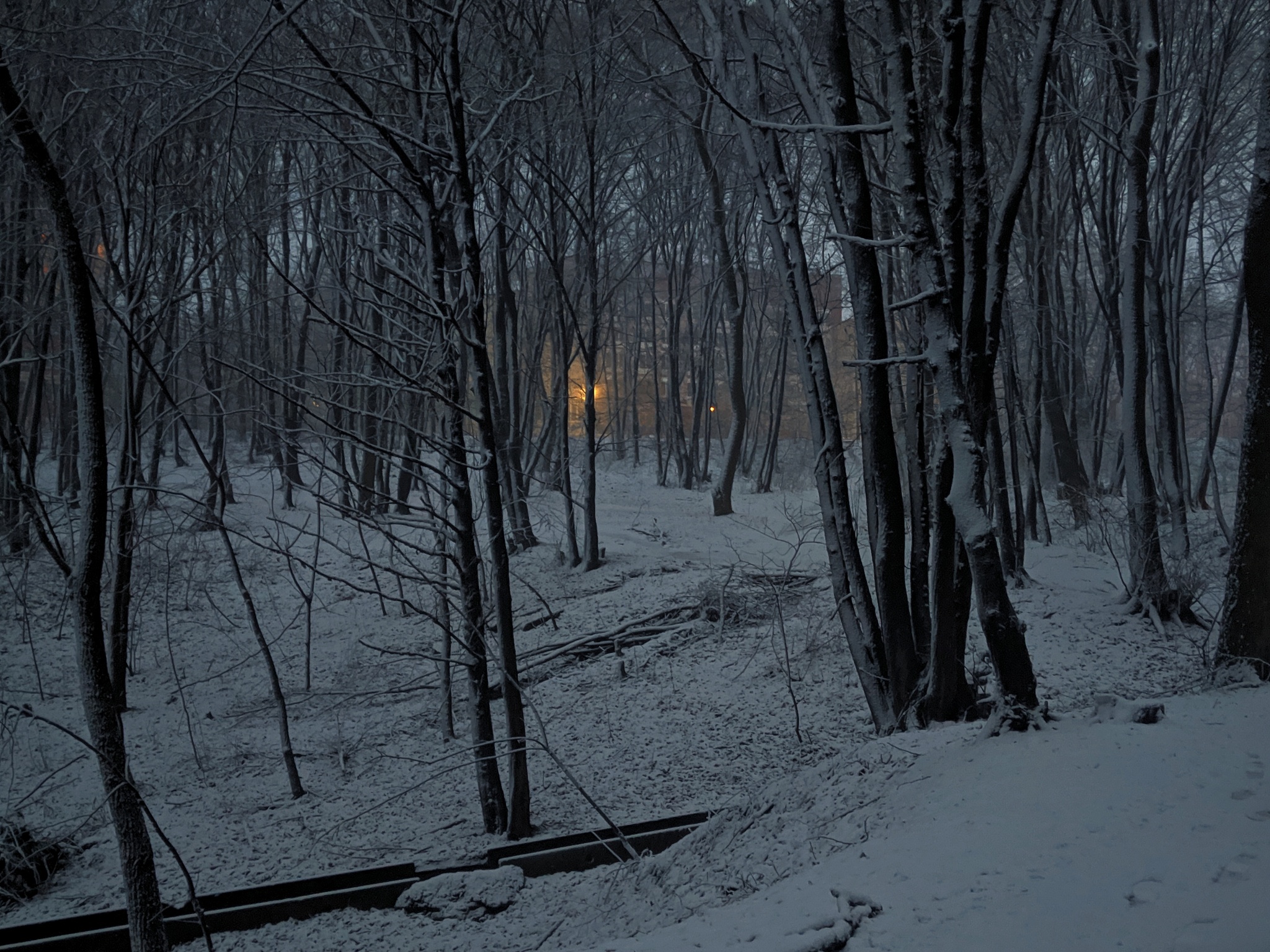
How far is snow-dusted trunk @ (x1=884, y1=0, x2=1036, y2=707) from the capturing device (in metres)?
3.57

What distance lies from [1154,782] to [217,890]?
5.56 metres

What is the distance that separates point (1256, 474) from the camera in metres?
4.50

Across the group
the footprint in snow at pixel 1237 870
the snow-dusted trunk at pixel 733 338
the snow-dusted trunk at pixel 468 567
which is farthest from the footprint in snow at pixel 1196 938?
the snow-dusted trunk at pixel 733 338

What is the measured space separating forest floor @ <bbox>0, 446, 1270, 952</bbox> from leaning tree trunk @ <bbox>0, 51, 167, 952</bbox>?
2.77ft

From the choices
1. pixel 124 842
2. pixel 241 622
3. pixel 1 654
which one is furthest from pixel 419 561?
pixel 124 842

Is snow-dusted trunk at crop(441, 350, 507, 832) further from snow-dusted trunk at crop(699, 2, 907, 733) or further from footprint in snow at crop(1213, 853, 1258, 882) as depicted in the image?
footprint in snow at crop(1213, 853, 1258, 882)

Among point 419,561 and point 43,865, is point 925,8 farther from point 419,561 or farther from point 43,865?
point 419,561

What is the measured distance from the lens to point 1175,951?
1816mm

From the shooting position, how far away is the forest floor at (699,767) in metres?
2.30

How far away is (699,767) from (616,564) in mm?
6574

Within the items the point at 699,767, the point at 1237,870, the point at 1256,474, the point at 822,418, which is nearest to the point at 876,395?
the point at 822,418

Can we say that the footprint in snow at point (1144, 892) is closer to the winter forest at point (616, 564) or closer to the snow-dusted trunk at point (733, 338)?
the winter forest at point (616, 564)

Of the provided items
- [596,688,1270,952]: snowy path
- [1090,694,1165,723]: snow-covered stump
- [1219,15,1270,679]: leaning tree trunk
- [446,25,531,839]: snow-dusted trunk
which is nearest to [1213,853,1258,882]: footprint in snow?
[596,688,1270,952]: snowy path

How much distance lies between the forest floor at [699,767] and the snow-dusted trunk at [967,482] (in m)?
0.34
